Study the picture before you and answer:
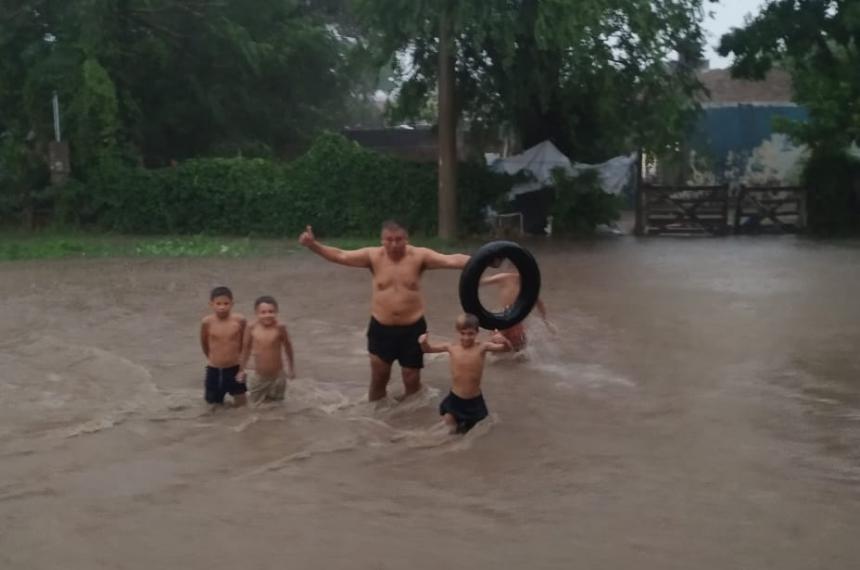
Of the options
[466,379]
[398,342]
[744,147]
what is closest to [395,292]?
[398,342]

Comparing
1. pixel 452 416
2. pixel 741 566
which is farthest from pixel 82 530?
pixel 741 566

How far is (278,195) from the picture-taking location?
2903 cm

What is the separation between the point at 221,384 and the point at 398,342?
1513mm

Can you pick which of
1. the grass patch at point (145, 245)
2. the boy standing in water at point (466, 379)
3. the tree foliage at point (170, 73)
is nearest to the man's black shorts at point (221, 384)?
the boy standing in water at point (466, 379)

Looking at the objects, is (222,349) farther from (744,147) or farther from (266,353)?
(744,147)

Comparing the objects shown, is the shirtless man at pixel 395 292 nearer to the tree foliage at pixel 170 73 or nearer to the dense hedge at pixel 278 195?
the dense hedge at pixel 278 195

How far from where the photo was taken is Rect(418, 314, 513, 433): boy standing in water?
361 inches

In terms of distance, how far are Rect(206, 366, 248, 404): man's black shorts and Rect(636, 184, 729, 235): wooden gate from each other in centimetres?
2058

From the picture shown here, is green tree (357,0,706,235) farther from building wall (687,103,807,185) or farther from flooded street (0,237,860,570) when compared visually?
building wall (687,103,807,185)

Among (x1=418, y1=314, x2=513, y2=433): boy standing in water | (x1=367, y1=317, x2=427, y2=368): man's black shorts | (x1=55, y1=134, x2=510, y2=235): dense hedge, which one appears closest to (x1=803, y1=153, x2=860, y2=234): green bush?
(x1=55, y1=134, x2=510, y2=235): dense hedge

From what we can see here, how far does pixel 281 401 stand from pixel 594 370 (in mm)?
3295

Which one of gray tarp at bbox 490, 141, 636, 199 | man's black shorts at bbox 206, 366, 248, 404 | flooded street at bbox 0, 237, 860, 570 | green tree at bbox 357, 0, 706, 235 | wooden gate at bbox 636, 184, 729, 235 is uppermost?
green tree at bbox 357, 0, 706, 235

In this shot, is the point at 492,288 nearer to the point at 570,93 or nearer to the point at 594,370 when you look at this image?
the point at 594,370

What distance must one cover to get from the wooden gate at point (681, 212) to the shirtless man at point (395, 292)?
20126 mm
